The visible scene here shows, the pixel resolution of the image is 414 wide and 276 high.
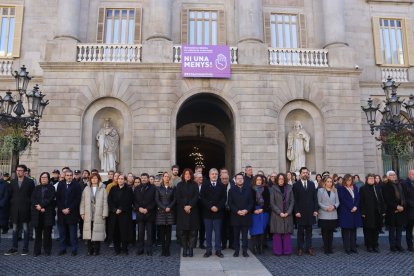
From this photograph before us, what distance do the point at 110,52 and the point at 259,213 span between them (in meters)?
12.4

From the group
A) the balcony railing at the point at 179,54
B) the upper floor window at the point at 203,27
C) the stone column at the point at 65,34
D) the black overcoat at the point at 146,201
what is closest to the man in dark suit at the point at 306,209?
the black overcoat at the point at 146,201

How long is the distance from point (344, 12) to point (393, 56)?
156 inches

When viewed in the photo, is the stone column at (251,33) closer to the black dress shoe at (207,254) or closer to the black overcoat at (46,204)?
the black dress shoe at (207,254)

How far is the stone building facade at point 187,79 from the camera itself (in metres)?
18.2

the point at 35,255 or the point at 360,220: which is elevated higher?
the point at 360,220

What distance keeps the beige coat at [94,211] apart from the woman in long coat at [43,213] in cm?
83

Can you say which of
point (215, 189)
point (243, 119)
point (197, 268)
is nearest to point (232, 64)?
point (243, 119)

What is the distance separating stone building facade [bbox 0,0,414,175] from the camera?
59.6 ft

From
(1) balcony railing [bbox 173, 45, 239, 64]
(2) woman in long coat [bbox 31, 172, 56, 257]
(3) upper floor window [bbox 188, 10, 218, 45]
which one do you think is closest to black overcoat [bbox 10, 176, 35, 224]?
(2) woman in long coat [bbox 31, 172, 56, 257]

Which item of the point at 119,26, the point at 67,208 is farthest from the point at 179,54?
the point at 67,208

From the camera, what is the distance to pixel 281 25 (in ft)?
70.6

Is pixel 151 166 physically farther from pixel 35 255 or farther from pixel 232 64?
pixel 35 255

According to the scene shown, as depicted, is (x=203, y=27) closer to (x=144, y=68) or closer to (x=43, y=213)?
(x=144, y=68)

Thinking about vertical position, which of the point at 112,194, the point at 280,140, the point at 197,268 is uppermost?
the point at 280,140
